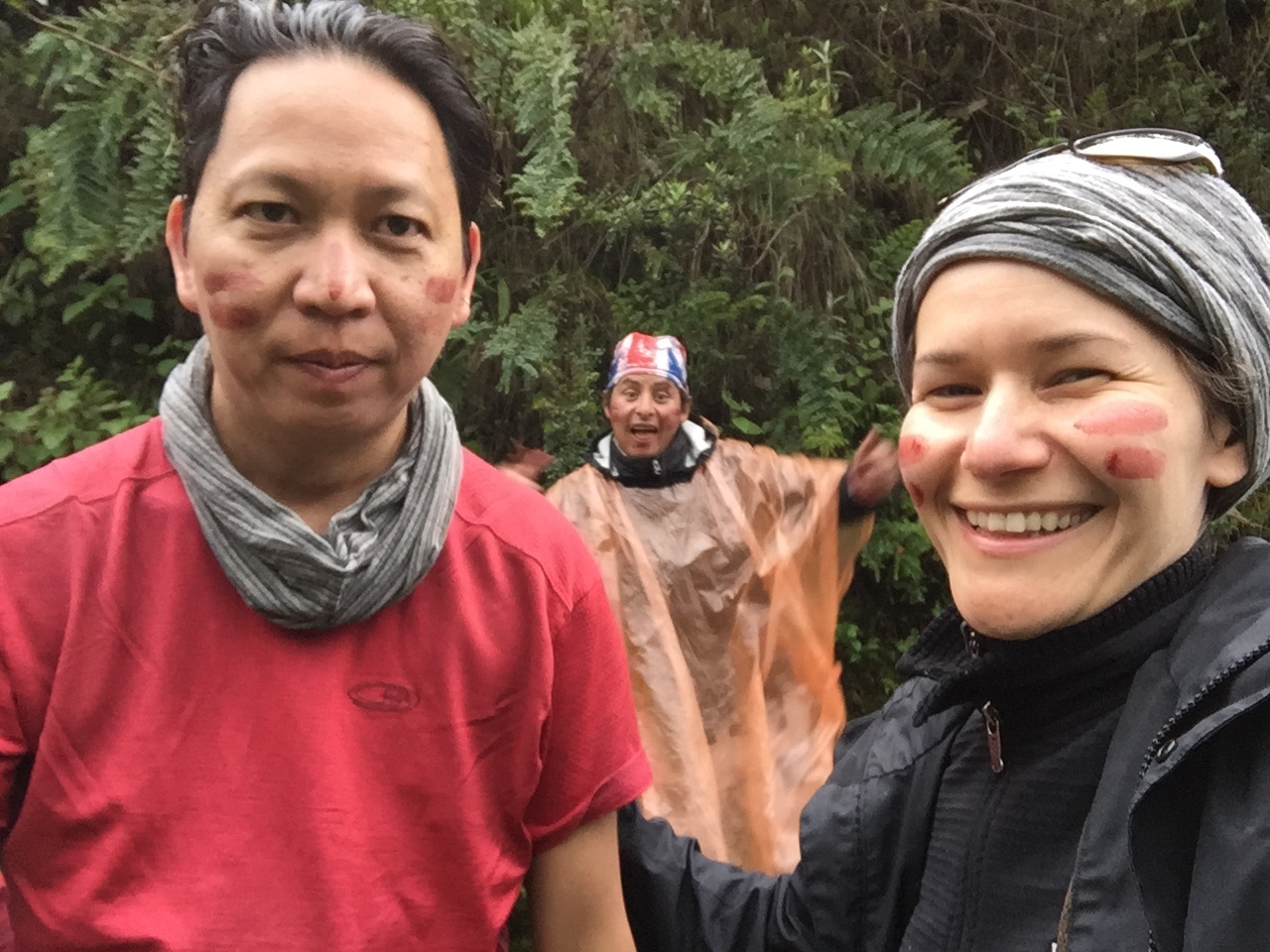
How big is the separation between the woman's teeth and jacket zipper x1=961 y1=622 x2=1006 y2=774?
0.19m

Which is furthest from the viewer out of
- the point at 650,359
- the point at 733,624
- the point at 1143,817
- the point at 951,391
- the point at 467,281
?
the point at 650,359

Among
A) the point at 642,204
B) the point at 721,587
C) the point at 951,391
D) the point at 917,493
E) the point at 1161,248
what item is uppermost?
the point at 642,204

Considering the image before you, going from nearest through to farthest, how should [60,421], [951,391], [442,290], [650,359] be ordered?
[951,391] < [442,290] < [60,421] < [650,359]

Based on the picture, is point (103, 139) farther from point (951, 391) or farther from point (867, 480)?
point (951, 391)

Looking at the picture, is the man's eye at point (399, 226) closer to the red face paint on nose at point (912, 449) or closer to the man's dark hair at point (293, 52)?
the man's dark hair at point (293, 52)

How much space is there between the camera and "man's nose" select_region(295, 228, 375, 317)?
4.26ft

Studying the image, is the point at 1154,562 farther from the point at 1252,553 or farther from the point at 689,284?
the point at 689,284

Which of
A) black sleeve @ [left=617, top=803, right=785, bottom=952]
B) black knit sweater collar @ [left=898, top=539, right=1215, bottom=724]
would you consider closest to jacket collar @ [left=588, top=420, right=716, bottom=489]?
black sleeve @ [left=617, top=803, right=785, bottom=952]

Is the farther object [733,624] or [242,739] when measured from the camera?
[733,624]

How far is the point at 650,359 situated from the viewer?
334cm

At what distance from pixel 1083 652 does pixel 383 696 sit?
0.88 m

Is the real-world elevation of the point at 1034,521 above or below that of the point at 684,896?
above

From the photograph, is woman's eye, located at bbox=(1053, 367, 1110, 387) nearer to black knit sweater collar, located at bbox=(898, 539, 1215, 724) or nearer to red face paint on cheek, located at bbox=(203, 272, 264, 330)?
black knit sweater collar, located at bbox=(898, 539, 1215, 724)

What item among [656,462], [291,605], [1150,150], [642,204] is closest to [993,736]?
[1150,150]
